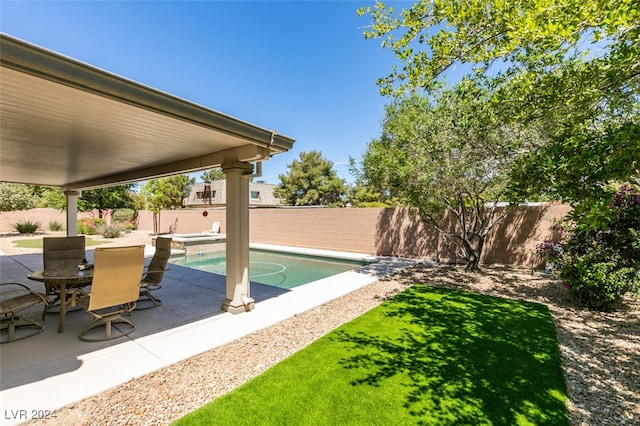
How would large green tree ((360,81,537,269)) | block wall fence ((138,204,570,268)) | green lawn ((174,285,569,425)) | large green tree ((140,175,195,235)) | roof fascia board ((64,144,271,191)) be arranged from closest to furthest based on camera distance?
green lawn ((174,285,569,425))
roof fascia board ((64,144,271,191))
large green tree ((360,81,537,269))
block wall fence ((138,204,570,268))
large green tree ((140,175,195,235))

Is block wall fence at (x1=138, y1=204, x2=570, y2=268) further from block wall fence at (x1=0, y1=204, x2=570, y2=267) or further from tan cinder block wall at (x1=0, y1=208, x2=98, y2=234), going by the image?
tan cinder block wall at (x1=0, y1=208, x2=98, y2=234)

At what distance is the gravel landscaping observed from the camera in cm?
292

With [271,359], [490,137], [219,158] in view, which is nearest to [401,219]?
[490,137]

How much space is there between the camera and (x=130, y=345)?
4262 millimetres

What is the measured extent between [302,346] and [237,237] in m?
2.37

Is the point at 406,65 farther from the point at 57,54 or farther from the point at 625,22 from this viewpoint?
the point at 57,54

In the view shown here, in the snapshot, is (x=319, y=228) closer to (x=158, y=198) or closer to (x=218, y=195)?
(x=158, y=198)

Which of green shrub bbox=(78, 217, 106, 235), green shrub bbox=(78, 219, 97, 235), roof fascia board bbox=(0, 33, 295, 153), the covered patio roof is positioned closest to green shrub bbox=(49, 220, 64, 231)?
green shrub bbox=(78, 217, 106, 235)

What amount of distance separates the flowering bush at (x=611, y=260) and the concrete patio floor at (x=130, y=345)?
16.0 ft

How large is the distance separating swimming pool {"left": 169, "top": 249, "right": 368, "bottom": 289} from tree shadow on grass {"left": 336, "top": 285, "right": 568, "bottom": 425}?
4383mm

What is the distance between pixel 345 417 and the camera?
286 centimetres

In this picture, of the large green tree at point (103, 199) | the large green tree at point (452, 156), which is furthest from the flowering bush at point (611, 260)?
the large green tree at point (103, 199)

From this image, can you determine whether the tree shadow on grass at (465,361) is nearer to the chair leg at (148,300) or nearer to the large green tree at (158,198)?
the chair leg at (148,300)

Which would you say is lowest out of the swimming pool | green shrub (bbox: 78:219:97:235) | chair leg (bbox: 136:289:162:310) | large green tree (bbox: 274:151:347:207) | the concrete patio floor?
the swimming pool
